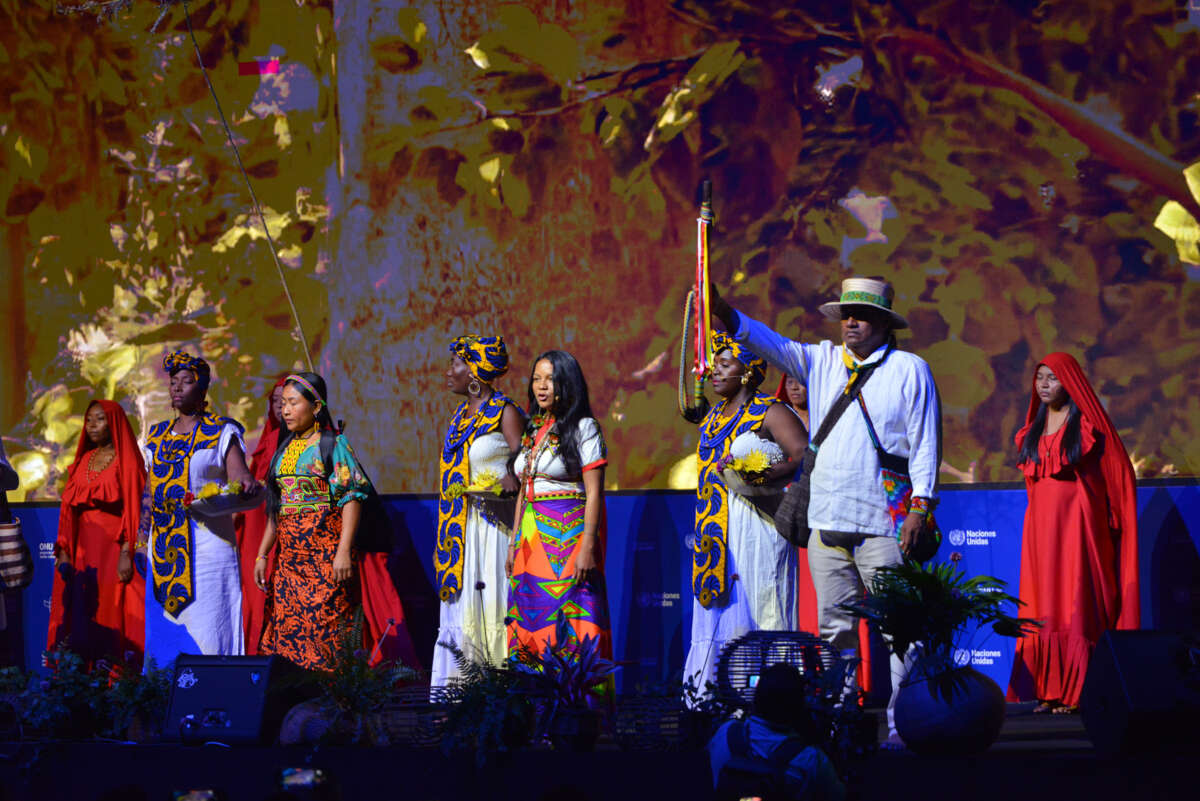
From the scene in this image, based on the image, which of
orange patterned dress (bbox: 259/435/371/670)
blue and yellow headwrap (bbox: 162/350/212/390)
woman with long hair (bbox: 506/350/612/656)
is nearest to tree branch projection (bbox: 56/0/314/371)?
blue and yellow headwrap (bbox: 162/350/212/390)

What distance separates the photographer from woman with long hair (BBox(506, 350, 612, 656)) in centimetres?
562

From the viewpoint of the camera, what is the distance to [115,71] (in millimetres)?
9078

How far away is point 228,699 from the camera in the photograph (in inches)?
181

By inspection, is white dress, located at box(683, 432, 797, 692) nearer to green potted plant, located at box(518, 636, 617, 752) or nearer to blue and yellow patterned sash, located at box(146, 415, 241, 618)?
green potted plant, located at box(518, 636, 617, 752)

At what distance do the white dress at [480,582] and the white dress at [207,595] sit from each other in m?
1.12

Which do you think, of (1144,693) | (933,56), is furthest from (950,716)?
(933,56)

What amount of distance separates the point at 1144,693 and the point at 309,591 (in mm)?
3827

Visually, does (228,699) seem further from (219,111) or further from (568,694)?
(219,111)

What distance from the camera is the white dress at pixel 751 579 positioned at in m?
6.07

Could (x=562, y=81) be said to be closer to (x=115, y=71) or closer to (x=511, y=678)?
(x=115, y=71)

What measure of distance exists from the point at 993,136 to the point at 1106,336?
1.34 meters

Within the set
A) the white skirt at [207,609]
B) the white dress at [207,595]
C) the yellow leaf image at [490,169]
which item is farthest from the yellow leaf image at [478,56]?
the white skirt at [207,609]

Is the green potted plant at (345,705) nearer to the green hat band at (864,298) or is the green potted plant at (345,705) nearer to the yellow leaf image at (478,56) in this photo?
the green hat band at (864,298)

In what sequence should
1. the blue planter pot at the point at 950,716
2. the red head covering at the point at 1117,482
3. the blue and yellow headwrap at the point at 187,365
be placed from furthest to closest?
the blue and yellow headwrap at the point at 187,365 < the red head covering at the point at 1117,482 < the blue planter pot at the point at 950,716
